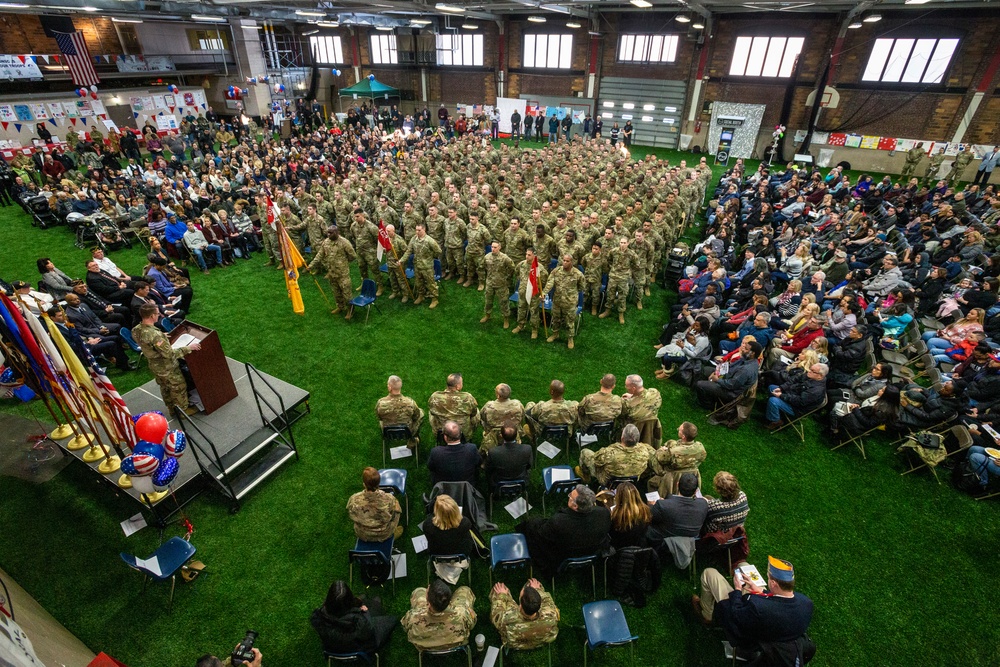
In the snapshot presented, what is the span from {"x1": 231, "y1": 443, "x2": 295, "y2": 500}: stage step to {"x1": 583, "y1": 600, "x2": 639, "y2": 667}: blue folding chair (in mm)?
4439

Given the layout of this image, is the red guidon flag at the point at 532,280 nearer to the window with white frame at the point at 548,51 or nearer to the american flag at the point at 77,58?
the window with white frame at the point at 548,51

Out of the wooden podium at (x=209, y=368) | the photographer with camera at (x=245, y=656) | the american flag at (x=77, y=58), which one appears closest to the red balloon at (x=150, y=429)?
the wooden podium at (x=209, y=368)

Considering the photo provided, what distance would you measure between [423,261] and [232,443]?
18.0 feet

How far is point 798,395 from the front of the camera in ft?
23.2

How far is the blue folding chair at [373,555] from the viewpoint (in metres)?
4.60

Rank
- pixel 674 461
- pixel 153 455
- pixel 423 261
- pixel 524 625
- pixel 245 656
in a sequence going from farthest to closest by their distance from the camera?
pixel 423 261, pixel 674 461, pixel 153 455, pixel 524 625, pixel 245 656

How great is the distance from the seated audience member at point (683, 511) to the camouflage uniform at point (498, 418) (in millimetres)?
1962

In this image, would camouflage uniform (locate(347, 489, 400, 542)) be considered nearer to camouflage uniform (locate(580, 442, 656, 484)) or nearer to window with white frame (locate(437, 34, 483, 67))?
camouflage uniform (locate(580, 442, 656, 484))

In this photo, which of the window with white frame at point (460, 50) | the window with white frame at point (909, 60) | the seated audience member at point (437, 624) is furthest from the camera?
the window with white frame at point (460, 50)

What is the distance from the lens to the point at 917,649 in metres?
4.69

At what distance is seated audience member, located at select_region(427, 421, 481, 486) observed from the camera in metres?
5.36

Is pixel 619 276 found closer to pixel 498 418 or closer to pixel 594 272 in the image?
pixel 594 272

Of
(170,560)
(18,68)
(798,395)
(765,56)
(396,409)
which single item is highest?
(765,56)

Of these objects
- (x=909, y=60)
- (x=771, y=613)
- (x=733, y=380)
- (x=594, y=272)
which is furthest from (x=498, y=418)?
(x=909, y=60)
